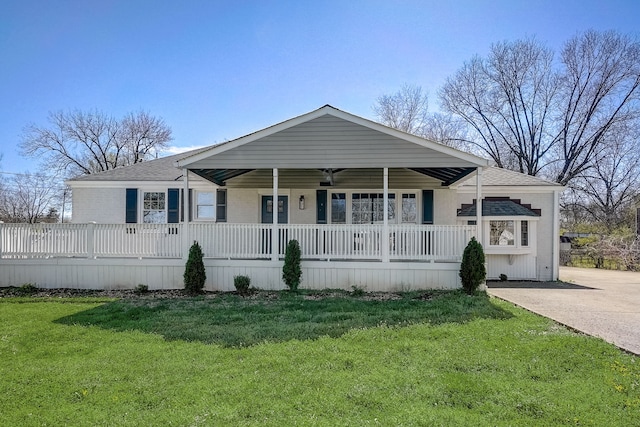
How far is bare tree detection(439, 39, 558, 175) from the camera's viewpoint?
2362 cm

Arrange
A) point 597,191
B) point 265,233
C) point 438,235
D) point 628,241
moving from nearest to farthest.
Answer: point 438,235 → point 265,233 → point 628,241 → point 597,191

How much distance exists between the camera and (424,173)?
10844 millimetres

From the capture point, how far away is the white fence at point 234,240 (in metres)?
8.94

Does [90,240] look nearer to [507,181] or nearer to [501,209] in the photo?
[501,209]

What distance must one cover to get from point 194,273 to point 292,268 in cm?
235

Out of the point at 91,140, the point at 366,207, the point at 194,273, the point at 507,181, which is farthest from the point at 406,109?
the point at 91,140

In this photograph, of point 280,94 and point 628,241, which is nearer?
point 628,241

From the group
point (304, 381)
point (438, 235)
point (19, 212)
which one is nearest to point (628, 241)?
point (438, 235)

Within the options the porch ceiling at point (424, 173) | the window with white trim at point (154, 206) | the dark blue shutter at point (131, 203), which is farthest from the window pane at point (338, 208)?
the dark blue shutter at point (131, 203)

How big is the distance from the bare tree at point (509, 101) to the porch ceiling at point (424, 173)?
16.8 meters

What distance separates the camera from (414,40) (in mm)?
14242

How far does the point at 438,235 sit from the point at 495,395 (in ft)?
18.9

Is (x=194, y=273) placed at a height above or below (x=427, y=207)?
below

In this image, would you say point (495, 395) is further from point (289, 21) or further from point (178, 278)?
point (289, 21)
